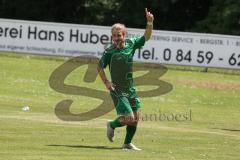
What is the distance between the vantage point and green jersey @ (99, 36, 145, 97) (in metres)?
14.3

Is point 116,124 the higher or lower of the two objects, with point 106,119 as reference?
higher

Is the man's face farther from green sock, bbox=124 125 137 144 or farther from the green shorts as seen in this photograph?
green sock, bbox=124 125 137 144

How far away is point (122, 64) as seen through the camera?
14258 millimetres

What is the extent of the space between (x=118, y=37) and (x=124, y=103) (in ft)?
3.89

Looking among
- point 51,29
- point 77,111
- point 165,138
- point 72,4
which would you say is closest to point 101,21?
point 72,4

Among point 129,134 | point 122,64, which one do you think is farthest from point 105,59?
point 129,134

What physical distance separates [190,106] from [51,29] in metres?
15.8

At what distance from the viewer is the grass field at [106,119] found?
13.8 meters

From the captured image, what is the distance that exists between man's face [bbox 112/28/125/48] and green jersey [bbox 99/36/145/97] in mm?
108

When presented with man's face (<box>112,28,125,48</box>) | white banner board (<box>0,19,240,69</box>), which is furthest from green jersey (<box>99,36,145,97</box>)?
white banner board (<box>0,19,240,69</box>)

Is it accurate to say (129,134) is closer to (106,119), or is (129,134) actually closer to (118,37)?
(118,37)

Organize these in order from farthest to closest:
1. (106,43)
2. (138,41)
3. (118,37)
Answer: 1. (106,43)
2. (138,41)
3. (118,37)

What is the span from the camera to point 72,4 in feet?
216

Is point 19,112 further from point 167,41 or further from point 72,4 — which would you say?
point 72,4
